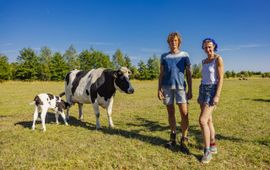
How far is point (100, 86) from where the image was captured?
27.5ft

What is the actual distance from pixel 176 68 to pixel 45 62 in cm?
6605

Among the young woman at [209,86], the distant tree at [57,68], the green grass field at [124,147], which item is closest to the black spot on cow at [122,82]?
the green grass field at [124,147]

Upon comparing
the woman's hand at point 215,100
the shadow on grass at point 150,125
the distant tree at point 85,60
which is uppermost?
the distant tree at point 85,60

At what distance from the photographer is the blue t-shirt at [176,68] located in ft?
18.0

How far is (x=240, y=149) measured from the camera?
19.2 feet

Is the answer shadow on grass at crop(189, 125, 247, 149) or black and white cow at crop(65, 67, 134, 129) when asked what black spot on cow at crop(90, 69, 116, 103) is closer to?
black and white cow at crop(65, 67, 134, 129)

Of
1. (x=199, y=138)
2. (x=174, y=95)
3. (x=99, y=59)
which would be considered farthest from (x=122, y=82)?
(x=99, y=59)

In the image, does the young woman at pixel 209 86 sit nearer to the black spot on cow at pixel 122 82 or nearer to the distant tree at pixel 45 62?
the black spot on cow at pixel 122 82

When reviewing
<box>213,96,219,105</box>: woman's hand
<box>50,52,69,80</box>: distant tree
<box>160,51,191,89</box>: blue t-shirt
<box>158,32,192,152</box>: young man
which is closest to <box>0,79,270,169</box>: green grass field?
<box>158,32,192,152</box>: young man

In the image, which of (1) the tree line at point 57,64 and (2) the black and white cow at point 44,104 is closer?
(2) the black and white cow at point 44,104

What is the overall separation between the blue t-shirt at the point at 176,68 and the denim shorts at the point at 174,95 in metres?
0.12

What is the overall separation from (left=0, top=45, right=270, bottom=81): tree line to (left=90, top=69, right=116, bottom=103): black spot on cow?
38.9 meters

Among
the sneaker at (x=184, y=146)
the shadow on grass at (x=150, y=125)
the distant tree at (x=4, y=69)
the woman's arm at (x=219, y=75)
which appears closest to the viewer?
the woman's arm at (x=219, y=75)

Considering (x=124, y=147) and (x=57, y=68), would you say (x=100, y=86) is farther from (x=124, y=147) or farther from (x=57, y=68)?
(x=57, y=68)
